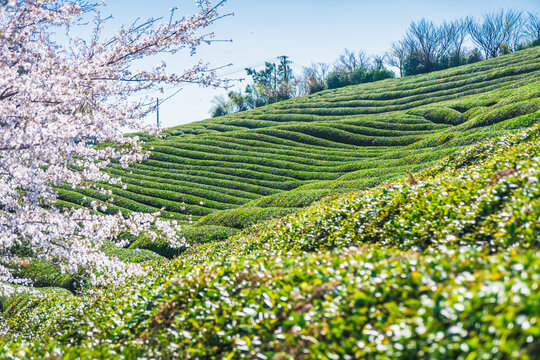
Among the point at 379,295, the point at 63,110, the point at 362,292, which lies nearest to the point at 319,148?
the point at 63,110

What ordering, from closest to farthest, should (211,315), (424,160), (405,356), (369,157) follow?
1. (405,356)
2. (211,315)
3. (424,160)
4. (369,157)

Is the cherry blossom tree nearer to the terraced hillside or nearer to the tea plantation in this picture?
the tea plantation

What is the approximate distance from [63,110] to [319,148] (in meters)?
49.2

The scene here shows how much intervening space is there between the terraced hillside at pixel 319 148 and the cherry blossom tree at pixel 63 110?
49.8 feet

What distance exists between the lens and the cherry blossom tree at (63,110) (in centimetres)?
915

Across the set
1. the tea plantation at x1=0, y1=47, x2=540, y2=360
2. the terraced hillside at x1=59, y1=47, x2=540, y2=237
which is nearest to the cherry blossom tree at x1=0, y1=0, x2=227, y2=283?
the tea plantation at x1=0, y1=47, x2=540, y2=360

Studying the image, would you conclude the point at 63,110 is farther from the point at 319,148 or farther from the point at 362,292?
the point at 319,148

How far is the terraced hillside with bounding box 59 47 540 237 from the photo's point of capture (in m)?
34.4

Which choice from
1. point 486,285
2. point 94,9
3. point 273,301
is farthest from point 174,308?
point 94,9

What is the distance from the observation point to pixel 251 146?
→ 2340 inches

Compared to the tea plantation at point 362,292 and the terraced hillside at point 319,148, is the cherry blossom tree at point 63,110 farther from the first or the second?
the terraced hillside at point 319,148

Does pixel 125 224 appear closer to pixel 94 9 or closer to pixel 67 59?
pixel 67 59

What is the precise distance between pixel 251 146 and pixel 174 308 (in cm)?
5182

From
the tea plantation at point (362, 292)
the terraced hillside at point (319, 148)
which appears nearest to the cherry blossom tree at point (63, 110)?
the tea plantation at point (362, 292)
